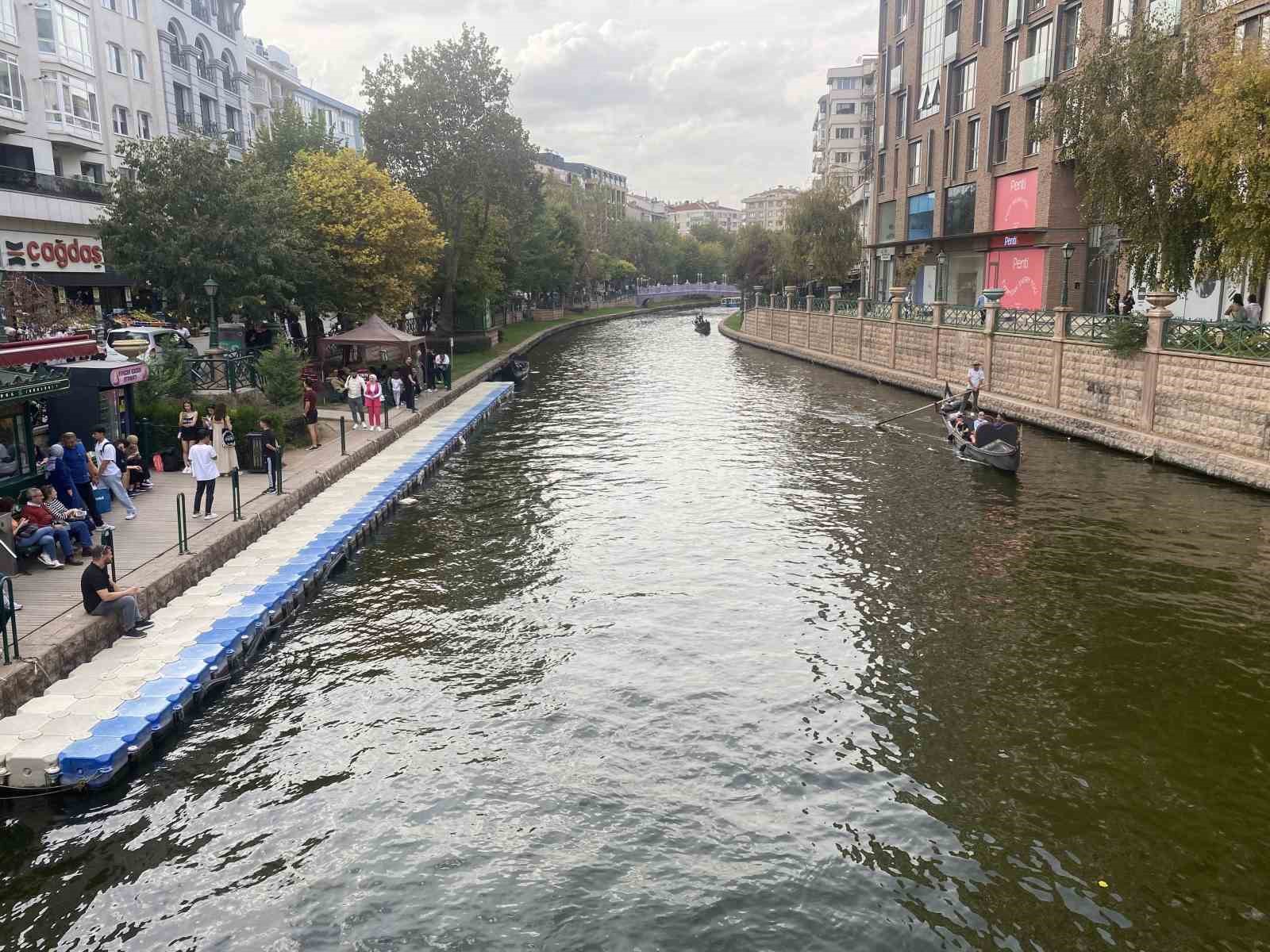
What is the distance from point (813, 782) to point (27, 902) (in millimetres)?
7514

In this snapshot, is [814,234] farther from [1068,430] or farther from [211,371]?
[211,371]

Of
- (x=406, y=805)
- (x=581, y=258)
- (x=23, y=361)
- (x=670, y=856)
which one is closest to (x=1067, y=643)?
(x=670, y=856)

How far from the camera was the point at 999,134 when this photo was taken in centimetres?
4953

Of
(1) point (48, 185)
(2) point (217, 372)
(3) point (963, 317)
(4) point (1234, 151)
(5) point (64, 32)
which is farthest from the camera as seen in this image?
(5) point (64, 32)

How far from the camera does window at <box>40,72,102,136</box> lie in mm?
42969

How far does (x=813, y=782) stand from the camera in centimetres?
1077

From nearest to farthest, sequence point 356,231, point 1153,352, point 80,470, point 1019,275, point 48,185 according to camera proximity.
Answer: point 80,470, point 1153,352, point 356,231, point 48,185, point 1019,275

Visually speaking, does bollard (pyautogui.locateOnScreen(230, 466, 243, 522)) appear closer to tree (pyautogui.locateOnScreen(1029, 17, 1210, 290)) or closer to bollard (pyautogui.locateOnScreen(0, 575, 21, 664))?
bollard (pyautogui.locateOnScreen(0, 575, 21, 664))

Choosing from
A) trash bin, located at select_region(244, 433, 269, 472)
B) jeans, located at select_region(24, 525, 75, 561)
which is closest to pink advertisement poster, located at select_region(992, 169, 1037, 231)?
trash bin, located at select_region(244, 433, 269, 472)

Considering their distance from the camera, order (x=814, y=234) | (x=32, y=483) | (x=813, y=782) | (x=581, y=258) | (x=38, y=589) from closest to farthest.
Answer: (x=813, y=782), (x=38, y=589), (x=32, y=483), (x=814, y=234), (x=581, y=258)

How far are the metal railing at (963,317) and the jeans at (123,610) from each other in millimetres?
32707

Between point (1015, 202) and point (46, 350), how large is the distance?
4262 centimetres

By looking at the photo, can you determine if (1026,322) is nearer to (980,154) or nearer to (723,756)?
(980,154)

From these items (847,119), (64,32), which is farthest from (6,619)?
(847,119)
